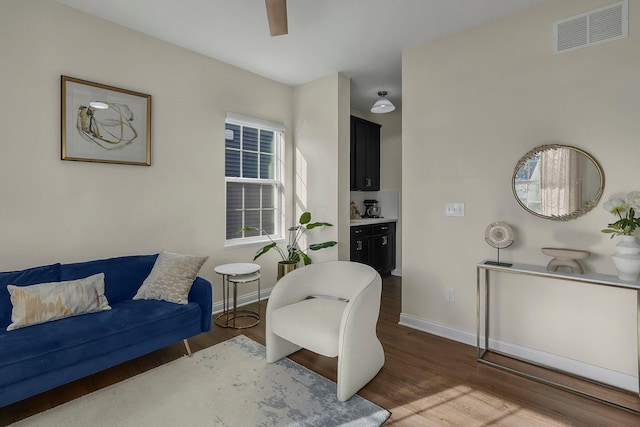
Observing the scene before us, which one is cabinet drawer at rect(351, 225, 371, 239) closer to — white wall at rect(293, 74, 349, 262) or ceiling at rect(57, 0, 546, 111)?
white wall at rect(293, 74, 349, 262)

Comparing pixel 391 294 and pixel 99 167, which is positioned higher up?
pixel 99 167

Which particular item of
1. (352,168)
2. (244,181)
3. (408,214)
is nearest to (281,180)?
(244,181)

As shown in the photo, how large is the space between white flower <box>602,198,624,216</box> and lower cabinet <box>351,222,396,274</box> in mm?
2667

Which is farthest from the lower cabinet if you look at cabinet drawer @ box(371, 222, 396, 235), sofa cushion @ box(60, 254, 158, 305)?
sofa cushion @ box(60, 254, 158, 305)

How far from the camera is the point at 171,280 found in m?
2.56

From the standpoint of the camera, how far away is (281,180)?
13.8ft

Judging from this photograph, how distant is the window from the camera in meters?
3.73

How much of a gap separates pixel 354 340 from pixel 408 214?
163 cm

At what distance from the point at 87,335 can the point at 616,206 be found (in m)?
3.48

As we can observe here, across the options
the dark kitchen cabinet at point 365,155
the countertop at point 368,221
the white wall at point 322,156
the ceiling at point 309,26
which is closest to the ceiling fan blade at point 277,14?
the ceiling at point 309,26

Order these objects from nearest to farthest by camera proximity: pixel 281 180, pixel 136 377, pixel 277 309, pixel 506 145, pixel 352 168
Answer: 1. pixel 136 377
2. pixel 277 309
3. pixel 506 145
4. pixel 281 180
5. pixel 352 168

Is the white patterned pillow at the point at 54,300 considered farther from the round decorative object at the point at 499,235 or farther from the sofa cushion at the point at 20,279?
the round decorative object at the point at 499,235

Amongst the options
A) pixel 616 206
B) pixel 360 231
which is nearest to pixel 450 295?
pixel 616 206

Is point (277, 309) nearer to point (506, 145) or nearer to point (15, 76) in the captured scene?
point (506, 145)
